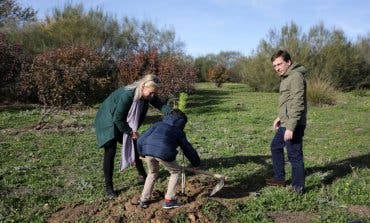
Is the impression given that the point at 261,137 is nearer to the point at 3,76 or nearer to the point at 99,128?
the point at 99,128

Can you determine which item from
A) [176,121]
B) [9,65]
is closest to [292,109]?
[176,121]

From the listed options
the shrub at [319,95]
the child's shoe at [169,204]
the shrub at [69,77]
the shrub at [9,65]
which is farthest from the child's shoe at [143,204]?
the shrub at [319,95]

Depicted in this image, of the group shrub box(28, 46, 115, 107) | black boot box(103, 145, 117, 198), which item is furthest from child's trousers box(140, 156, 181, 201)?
shrub box(28, 46, 115, 107)

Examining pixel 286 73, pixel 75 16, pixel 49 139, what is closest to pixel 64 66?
pixel 49 139

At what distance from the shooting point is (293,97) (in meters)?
5.70

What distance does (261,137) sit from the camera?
34.9 ft

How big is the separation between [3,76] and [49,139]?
7441 millimetres

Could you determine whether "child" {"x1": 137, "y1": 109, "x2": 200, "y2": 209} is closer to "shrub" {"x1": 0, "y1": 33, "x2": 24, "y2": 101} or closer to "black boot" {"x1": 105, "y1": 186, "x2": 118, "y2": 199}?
"black boot" {"x1": 105, "y1": 186, "x2": 118, "y2": 199}

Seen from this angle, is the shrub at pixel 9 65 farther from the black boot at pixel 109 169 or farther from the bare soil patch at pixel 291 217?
the bare soil patch at pixel 291 217

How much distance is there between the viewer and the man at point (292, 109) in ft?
18.6

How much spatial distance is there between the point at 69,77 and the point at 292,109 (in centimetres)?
880

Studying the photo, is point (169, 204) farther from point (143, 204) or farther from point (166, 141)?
point (166, 141)

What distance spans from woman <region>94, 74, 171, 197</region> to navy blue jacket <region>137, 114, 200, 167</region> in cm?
61

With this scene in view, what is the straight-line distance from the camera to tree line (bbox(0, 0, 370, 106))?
13.9 metres
